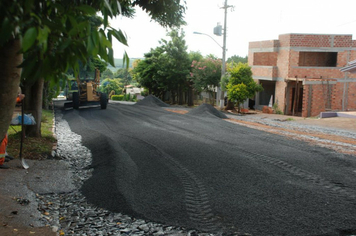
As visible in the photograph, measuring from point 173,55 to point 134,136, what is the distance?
27209mm

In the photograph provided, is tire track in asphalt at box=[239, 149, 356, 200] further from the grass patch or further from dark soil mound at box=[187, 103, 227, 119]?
dark soil mound at box=[187, 103, 227, 119]

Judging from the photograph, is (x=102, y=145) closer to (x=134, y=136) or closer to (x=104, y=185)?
(x=134, y=136)

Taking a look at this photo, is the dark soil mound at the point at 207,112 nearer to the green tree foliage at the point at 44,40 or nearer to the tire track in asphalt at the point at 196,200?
the tire track in asphalt at the point at 196,200

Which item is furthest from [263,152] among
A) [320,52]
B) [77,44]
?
[320,52]

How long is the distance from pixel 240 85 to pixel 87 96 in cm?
1089

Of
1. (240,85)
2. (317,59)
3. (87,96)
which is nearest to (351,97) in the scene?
(317,59)

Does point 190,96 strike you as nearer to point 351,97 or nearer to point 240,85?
point 240,85

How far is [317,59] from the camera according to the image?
32938 mm

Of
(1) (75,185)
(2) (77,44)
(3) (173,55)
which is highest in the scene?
(3) (173,55)

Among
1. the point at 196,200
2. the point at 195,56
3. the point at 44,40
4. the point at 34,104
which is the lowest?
the point at 196,200

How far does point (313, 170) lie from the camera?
28.4ft

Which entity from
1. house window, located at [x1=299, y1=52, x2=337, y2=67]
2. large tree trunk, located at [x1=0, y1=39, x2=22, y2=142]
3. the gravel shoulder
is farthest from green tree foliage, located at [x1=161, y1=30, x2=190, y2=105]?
large tree trunk, located at [x1=0, y1=39, x2=22, y2=142]

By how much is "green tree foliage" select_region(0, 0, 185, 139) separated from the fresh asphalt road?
10.2 feet

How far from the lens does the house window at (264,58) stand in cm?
3541
